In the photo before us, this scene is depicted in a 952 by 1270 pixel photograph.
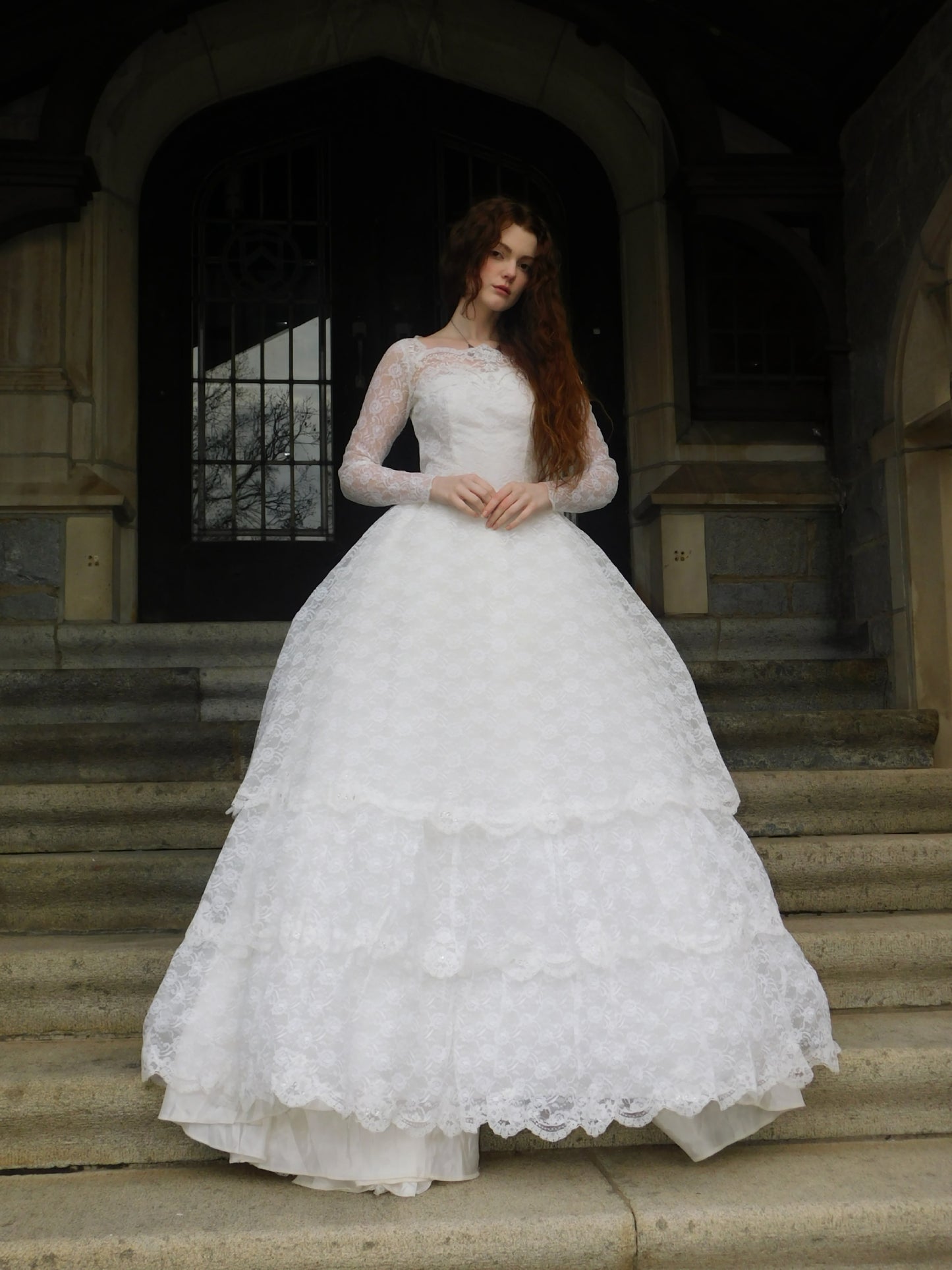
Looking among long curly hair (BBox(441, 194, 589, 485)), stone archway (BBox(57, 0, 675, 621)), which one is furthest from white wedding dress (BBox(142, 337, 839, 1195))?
stone archway (BBox(57, 0, 675, 621))

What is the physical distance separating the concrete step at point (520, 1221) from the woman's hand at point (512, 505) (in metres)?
1.28

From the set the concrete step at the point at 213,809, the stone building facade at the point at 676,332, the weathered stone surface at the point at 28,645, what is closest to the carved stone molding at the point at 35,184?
the stone building facade at the point at 676,332

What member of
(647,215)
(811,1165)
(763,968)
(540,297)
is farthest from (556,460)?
(647,215)

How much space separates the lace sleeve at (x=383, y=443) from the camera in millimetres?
2596

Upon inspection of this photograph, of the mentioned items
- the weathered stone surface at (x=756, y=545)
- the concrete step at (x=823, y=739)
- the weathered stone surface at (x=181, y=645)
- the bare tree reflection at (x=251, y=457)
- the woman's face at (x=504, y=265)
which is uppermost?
the bare tree reflection at (x=251, y=457)

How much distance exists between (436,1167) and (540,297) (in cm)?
188

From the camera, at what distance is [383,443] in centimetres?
271

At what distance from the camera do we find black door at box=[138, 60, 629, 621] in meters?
5.76

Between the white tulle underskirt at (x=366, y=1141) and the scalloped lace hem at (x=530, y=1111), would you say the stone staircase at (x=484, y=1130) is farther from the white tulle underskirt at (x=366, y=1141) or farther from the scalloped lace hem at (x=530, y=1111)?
the scalloped lace hem at (x=530, y=1111)

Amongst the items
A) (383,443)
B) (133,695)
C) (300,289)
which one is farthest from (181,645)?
(383,443)

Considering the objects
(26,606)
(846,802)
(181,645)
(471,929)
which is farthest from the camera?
(26,606)

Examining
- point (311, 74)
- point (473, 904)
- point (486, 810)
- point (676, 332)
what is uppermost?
point (311, 74)

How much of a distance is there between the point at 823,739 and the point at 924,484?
3.83 feet

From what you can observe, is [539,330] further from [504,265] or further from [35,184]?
[35,184]
